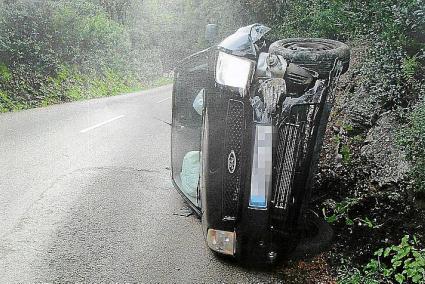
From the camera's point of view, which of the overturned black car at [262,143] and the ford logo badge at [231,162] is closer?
the overturned black car at [262,143]

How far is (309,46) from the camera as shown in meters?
4.54

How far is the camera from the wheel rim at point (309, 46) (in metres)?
4.38

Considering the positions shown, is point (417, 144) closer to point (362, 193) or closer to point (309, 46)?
point (362, 193)

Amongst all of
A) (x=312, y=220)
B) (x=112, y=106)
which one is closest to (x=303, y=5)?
(x=112, y=106)

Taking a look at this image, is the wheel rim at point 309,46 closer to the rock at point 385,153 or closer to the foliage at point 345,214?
the rock at point 385,153

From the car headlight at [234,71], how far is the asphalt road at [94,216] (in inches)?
70.6

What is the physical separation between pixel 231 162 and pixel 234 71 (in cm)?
87

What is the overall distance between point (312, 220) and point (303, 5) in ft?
28.5

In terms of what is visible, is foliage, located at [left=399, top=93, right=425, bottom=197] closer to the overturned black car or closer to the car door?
the overturned black car

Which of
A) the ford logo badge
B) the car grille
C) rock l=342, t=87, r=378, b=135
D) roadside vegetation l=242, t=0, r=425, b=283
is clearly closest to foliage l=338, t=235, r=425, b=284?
roadside vegetation l=242, t=0, r=425, b=283

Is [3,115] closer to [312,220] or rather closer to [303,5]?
[303,5]

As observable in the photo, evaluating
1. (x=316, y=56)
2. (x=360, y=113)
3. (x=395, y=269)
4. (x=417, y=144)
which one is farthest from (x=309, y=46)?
(x=360, y=113)

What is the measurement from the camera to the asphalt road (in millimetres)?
4152

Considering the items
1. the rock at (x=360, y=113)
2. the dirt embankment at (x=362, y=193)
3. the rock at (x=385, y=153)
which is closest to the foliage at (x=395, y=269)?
the dirt embankment at (x=362, y=193)
